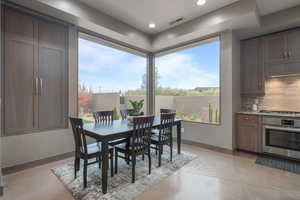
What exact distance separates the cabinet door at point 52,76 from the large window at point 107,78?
39 cm

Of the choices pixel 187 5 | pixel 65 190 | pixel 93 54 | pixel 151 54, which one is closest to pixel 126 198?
pixel 65 190

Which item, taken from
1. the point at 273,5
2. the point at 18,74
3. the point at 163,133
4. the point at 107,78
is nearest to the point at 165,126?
the point at 163,133

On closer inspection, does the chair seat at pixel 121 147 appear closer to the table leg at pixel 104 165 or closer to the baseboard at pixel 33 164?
the table leg at pixel 104 165

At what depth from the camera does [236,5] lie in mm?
2861

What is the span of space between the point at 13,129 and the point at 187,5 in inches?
154

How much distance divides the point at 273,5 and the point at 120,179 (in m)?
4.25

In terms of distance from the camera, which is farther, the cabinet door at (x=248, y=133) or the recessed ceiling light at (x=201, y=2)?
the cabinet door at (x=248, y=133)

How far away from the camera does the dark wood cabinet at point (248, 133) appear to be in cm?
326

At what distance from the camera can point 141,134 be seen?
235 cm

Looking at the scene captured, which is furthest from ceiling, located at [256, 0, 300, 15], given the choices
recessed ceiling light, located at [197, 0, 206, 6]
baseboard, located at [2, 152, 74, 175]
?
baseboard, located at [2, 152, 74, 175]

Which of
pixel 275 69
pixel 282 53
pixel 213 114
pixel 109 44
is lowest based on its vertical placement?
pixel 213 114

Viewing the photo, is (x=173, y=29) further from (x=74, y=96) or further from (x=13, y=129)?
(x=13, y=129)

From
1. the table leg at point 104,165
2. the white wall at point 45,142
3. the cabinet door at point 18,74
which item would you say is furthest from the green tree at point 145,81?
the table leg at point 104,165

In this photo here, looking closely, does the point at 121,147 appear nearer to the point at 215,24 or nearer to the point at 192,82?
the point at 192,82
